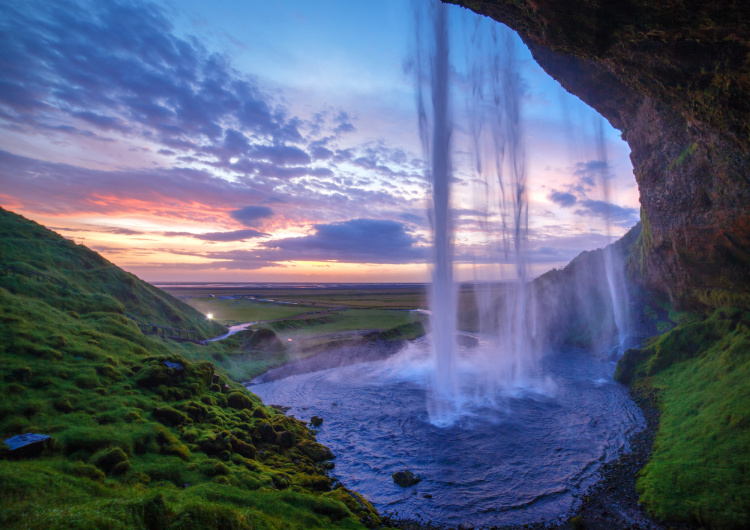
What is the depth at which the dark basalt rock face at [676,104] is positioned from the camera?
41.2 feet

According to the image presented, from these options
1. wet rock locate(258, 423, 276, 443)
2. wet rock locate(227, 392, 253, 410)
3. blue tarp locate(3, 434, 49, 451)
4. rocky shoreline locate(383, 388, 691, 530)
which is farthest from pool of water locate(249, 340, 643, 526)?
blue tarp locate(3, 434, 49, 451)

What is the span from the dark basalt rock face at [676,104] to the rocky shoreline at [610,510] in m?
18.3

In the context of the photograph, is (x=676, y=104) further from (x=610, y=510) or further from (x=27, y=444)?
(x=27, y=444)

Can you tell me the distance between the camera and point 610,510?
16.2 meters

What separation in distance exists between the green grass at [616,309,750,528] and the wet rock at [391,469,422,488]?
11.8 meters

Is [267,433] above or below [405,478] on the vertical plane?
above

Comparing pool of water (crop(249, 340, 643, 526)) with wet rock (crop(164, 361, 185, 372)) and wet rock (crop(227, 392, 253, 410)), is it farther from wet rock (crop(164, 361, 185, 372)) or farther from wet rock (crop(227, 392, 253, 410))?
wet rock (crop(164, 361, 185, 372))

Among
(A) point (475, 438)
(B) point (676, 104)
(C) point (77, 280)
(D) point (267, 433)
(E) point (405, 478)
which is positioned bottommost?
(A) point (475, 438)

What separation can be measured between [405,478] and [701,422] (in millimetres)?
19346

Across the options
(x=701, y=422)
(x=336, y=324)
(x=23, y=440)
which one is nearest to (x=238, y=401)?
(x=23, y=440)

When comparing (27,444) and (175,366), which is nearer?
(27,444)

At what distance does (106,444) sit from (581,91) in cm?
5041

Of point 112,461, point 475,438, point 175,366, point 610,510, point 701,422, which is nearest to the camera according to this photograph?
point 112,461

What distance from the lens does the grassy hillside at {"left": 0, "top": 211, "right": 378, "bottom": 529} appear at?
10.3 meters
